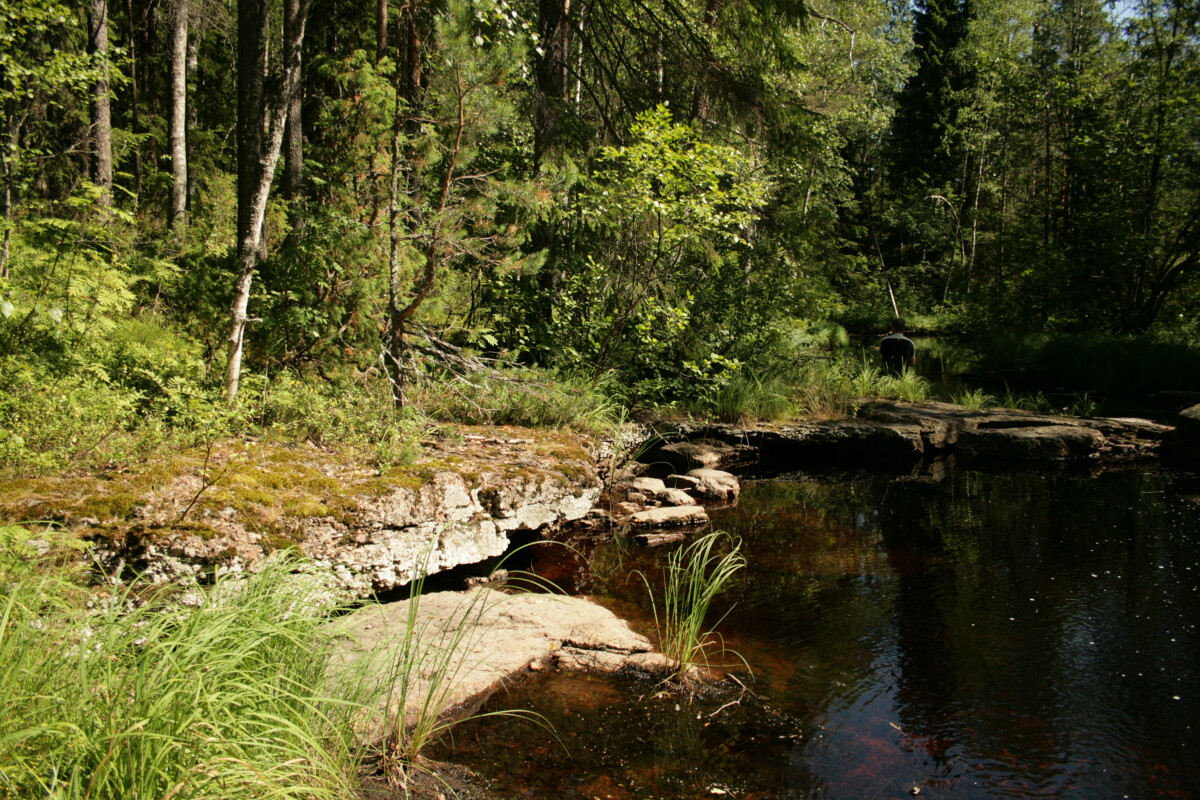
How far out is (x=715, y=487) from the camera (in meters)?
7.72

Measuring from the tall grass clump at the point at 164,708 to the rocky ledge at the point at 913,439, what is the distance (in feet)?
21.6

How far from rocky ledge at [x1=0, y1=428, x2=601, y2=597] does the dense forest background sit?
0.60 metres

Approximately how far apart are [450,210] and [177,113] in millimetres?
9302

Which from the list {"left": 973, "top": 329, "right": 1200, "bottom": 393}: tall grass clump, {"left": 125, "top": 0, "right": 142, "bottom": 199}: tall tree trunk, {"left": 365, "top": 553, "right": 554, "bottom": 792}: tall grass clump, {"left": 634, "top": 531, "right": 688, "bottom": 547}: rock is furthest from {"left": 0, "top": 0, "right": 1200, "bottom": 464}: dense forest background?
{"left": 634, "top": 531, "right": 688, "bottom": 547}: rock

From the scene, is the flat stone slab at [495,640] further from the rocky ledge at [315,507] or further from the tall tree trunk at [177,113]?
the tall tree trunk at [177,113]

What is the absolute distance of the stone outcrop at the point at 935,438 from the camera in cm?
968

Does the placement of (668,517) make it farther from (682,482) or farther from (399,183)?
(399,183)

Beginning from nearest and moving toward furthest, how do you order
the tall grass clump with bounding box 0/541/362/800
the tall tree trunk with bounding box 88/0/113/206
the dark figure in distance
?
the tall grass clump with bounding box 0/541/362/800 < the tall tree trunk with bounding box 88/0/113/206 < the dark figure in distance

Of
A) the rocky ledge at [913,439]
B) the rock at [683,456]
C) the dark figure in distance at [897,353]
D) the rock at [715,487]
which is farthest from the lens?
the dark figure in distance at [897,353]

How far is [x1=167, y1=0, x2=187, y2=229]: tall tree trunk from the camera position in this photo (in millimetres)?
11648

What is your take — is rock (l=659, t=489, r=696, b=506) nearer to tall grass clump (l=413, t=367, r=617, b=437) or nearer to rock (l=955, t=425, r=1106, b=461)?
tall grass clump (l=413, t=367, r=617, b=437)

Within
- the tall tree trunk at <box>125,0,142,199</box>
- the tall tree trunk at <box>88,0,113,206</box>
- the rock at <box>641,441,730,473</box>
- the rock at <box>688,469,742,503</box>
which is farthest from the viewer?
the tall tree trunk at <box>125,0,142,199</box>

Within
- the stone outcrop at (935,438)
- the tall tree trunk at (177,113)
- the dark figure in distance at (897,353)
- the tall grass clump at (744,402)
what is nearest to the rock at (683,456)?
Result: the stone outcrop at (935,438)

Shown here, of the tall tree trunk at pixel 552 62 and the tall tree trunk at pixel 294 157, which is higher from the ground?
the tall tree trunk at pixel 552 62
